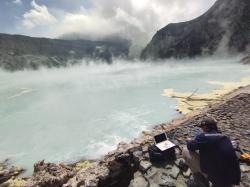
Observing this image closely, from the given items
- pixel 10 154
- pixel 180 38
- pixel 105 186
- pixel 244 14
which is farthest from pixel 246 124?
pixel 180 38

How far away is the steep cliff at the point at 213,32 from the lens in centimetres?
9325

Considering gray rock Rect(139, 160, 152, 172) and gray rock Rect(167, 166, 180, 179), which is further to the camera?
gray rock Rect(139, 160, 152, 172)

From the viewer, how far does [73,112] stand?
95.5ft

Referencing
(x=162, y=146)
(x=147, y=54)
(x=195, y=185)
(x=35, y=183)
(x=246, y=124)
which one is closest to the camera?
(x=195, y=185)

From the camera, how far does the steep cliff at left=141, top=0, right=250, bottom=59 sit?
93.2 meters

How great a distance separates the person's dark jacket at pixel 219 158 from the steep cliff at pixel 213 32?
97.0m

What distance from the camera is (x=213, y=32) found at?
4205 inches

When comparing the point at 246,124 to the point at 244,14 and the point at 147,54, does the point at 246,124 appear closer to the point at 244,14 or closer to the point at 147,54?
the point at 244,14

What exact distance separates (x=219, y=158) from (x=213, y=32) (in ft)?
369

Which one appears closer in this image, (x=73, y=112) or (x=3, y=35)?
(x=73, y=112)

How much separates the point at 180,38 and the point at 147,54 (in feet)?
139

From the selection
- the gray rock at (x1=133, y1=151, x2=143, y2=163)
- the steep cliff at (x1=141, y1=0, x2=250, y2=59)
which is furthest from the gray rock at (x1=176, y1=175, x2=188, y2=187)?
the steep cliff at (x1=141, y1=0, x2=250, y2=59)

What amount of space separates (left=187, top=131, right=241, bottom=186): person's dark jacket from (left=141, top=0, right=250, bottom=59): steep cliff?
97.0 metres

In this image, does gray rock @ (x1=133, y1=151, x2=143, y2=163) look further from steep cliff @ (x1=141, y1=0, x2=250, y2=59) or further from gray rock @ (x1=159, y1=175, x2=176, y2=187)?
steep cliff @ (x1=141, y1=0, x2=250, y2=59)
